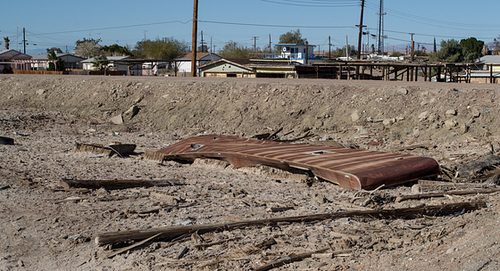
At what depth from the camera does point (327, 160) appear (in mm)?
9516

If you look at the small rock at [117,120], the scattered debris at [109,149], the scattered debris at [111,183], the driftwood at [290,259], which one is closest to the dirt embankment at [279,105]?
the small rock at [117,120]

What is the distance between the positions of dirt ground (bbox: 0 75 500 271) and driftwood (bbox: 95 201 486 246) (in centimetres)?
10

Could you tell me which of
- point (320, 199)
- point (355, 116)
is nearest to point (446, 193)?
point (320, 199)

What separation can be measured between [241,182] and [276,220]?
9.33ft

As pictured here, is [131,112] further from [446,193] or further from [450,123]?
[446,193]

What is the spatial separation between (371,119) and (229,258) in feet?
33.8

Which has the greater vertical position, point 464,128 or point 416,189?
point 464,128

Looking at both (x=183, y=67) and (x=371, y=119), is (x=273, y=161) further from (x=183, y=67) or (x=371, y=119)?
(x=183, y=67)

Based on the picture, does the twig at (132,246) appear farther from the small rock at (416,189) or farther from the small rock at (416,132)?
the small rock at (416,132)

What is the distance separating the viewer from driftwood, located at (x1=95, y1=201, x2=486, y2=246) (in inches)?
230

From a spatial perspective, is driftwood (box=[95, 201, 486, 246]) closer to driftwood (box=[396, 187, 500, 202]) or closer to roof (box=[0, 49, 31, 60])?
driftwood (box=[396, 187, 500, 202])

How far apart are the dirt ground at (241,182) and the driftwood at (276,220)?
10cm

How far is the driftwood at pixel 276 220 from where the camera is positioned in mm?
5840

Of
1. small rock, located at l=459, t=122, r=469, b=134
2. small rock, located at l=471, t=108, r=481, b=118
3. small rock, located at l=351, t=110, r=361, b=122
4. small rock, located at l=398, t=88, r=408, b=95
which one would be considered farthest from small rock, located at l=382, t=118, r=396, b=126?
small rock, located at l=471, t=108, r=481, b=118
